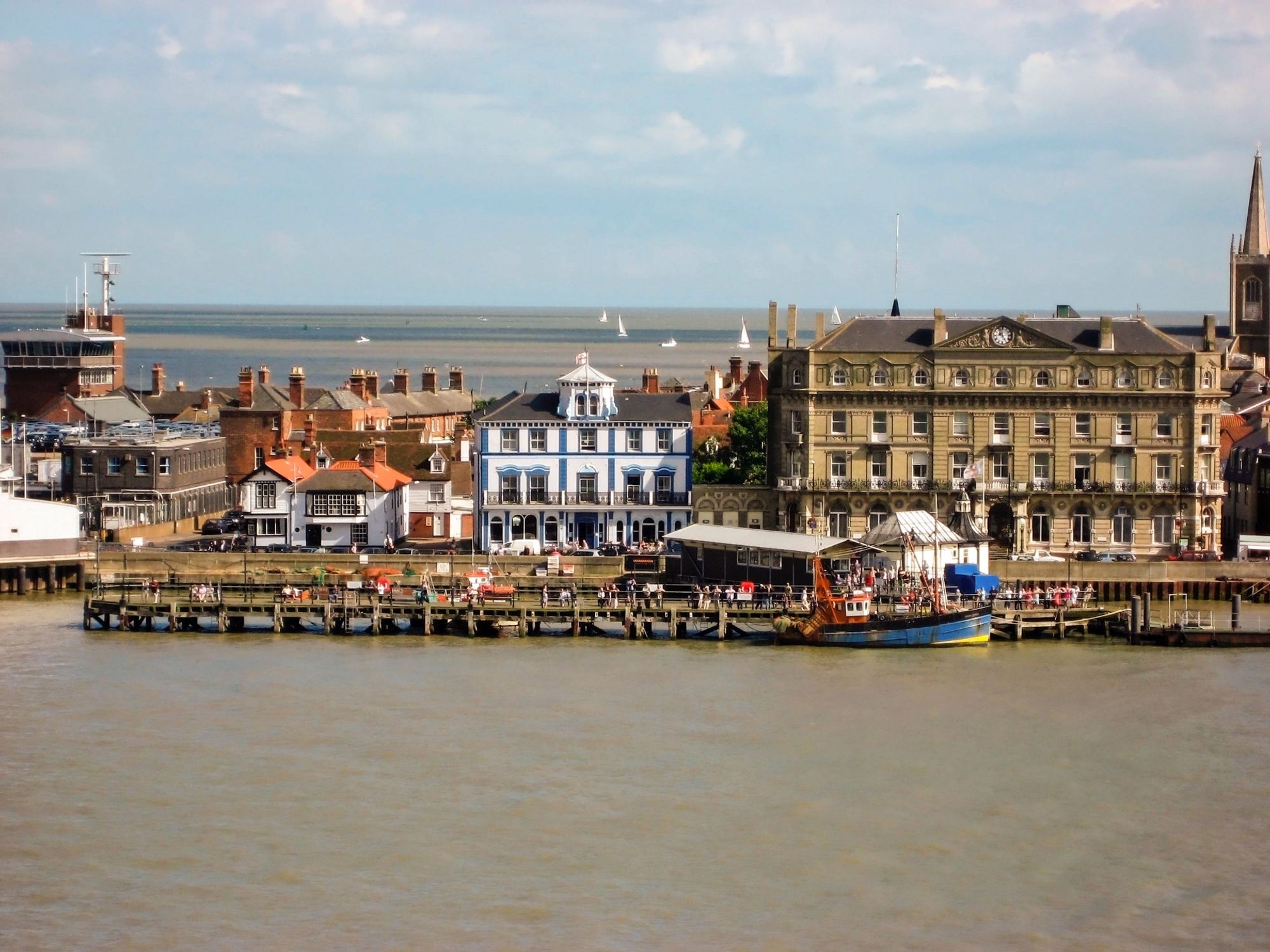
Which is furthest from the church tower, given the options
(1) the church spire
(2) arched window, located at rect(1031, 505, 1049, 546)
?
(2) arched window, located at rect(1031, 505, 1049, 546)

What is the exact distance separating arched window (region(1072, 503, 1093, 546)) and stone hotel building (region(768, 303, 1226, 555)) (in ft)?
0.17

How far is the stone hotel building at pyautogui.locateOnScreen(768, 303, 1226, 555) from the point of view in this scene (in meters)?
87.0

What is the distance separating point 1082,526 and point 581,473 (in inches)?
812

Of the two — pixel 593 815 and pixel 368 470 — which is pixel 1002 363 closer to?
pixel 368 470

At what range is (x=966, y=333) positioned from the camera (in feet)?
287

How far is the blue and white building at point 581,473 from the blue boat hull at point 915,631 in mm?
19419

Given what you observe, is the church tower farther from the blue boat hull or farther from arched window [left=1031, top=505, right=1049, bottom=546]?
the blue boat hull

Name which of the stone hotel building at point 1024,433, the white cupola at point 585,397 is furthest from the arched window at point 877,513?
the white cupola at point 585,397

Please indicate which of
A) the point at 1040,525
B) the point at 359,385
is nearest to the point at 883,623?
the point at 1040,525

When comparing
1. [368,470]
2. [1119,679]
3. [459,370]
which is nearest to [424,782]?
[1119,679]

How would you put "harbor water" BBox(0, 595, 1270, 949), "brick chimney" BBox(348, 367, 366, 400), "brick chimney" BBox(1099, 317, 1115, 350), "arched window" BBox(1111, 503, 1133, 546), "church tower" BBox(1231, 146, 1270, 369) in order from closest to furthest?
1. "harbor water" BBox(0, 595, 1270, 949)
2. "brick chimney" BBox(1099, 317, 1115, 350)
3. "arched window" BBox(1111, 503, 1133, 546)
4. "brick chimney" BBox(348, 367, 366, 400)
5. "church tower" BBox(1231, 146, 1270, 369)

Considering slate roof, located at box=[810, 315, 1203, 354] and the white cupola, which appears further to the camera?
the white cupola

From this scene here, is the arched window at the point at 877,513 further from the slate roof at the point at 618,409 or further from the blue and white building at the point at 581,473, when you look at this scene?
the slate roof at the point at 618,409

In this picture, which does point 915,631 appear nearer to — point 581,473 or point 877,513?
point 877,513
